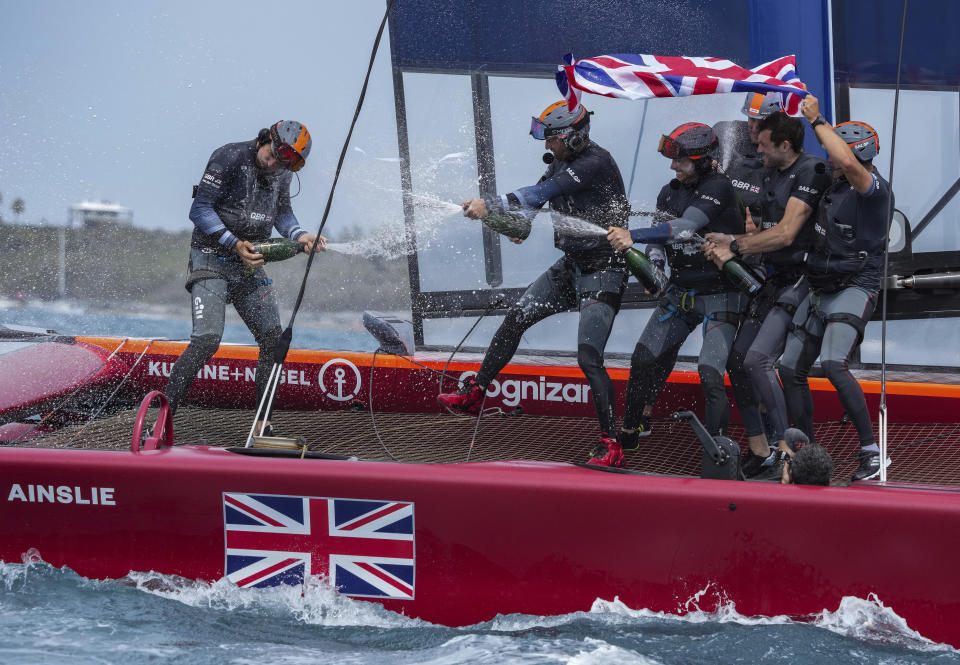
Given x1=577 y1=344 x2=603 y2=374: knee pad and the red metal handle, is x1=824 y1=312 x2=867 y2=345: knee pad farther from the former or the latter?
the red metal handle

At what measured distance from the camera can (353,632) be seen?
372 cm

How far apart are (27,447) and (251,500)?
902mm

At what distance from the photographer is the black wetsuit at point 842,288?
13.4ft

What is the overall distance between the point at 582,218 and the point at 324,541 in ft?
5.74

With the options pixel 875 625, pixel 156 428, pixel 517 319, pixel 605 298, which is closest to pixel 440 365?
pixel 517 319

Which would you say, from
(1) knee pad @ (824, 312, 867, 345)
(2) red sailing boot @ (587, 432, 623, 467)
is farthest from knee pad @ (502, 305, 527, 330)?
(1) knee pad @ (824, 312, 867, 345)

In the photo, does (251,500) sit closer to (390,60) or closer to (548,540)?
(548,540)

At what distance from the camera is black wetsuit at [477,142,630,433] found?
4.48m

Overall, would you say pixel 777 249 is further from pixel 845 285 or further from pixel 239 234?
pixel 239 234

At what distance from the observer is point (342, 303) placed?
15203 millimetres

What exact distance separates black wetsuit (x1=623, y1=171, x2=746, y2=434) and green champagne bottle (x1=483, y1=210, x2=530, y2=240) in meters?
0.57

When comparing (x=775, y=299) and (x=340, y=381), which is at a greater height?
(x=775, y=299)

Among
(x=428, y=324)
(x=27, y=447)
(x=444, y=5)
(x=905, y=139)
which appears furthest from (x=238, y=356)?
(x=905, y=139)

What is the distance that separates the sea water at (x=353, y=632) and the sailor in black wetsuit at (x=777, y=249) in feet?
2.67
